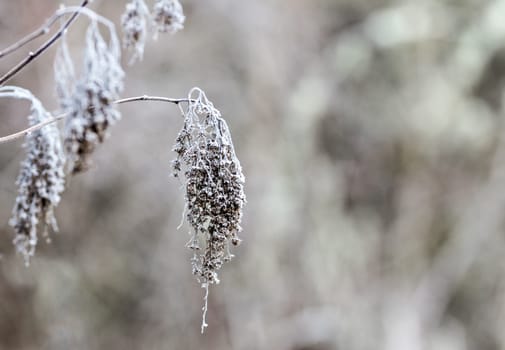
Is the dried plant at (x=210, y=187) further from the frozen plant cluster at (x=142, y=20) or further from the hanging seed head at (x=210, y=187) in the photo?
the frozen plant cluster at (x=142, y=20)

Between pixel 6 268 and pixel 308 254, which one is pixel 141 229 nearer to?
pixel 6 268

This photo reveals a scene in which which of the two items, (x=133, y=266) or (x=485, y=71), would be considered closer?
(x=133, y=266)

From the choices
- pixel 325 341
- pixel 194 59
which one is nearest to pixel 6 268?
pixel 194 59

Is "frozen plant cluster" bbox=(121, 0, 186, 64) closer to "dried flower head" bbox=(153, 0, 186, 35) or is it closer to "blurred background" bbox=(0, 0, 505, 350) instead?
"dried flower head" bbox=(153, 0, 186, 35)

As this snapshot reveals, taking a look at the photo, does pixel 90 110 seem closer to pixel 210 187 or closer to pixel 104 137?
pixel 104 137

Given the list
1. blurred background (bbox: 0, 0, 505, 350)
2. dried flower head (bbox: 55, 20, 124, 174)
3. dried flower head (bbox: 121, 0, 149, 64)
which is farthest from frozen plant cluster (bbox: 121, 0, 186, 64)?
blurred background (bbox: 0, 0, 505, 350)

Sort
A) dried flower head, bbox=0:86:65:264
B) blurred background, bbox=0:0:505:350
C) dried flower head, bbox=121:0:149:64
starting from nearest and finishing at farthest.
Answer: dried flower head, bbox=121:0:149:64
dried flower head, bbox=0:86:65:264
blurred background, bbox=0:0:505:350
